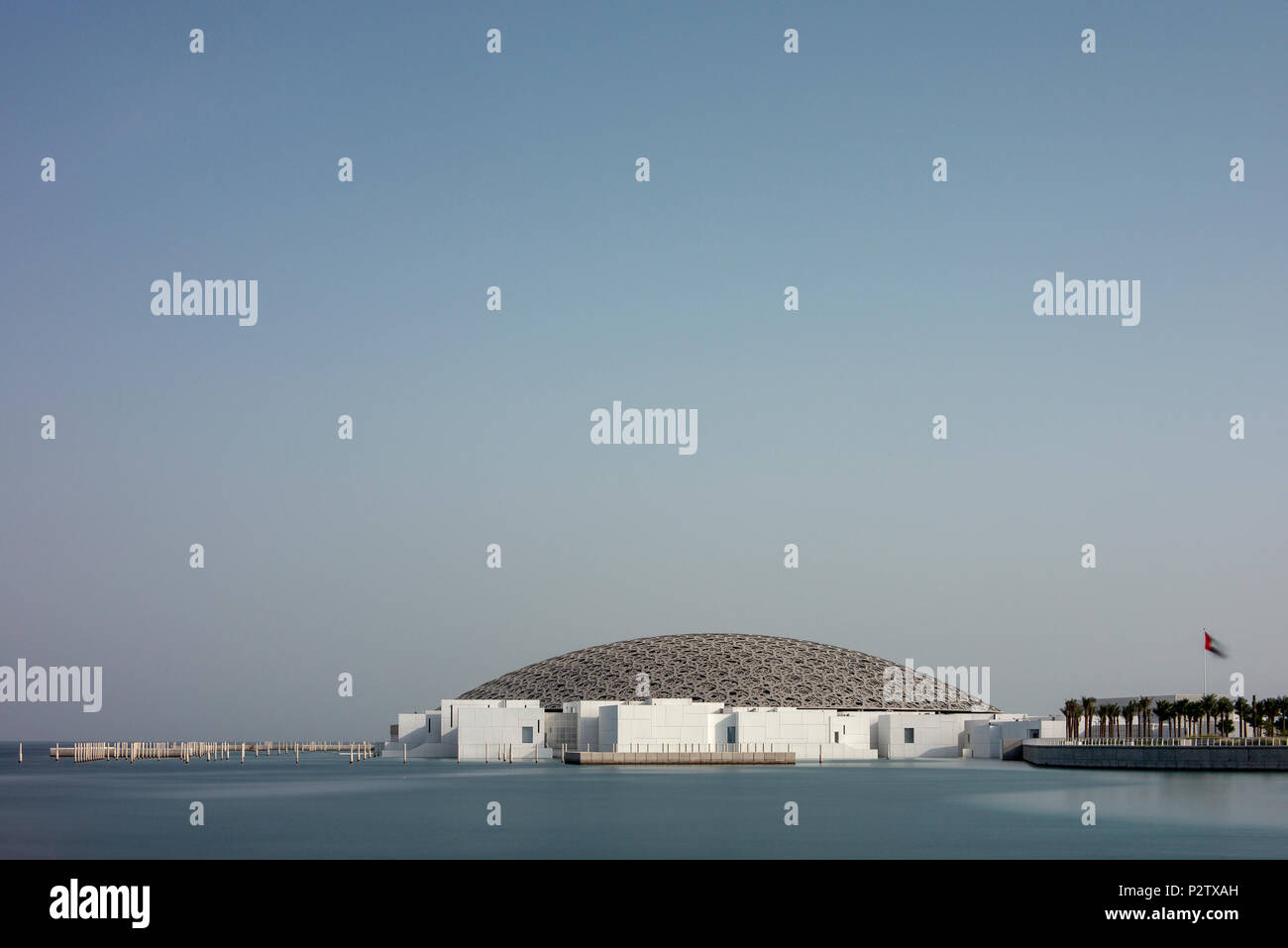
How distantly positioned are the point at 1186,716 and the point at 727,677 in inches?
1587

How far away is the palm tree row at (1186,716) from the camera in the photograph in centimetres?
10488

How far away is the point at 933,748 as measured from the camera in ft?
370

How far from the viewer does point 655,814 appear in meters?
55.7

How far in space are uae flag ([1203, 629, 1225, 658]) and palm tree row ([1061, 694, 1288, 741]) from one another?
10.1m

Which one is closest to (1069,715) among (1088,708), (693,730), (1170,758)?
(1088,708)

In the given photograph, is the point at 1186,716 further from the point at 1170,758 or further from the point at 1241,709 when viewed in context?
the point at 1170,758

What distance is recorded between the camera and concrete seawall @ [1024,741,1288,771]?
8744 cm

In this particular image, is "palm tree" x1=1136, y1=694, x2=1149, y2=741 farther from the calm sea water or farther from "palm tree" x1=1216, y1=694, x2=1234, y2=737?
the calm sea water

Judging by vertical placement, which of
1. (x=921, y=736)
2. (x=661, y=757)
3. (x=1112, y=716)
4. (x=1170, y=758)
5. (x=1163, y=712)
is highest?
(x=1163, y=712)
